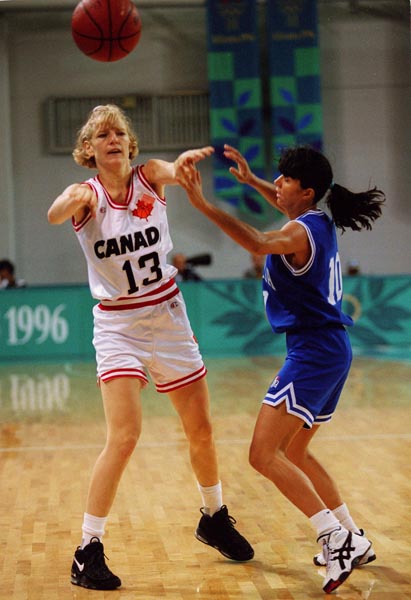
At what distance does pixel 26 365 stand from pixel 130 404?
8679 mm

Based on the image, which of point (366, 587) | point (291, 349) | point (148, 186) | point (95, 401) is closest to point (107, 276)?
point (148, 186)

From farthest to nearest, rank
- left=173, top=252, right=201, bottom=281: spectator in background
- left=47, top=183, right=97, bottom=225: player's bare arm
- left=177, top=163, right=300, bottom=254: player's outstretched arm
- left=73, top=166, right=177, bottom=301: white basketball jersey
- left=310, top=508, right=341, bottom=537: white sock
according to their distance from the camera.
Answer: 1. left=173, top=252, right=201, bottom=281: spectator in background
2. left=73, top=166, right=177, bottom=301: white basketball jersey
3. left=47, top=183, right=97, bottom=225: player's bare arm
4. left=310, top=508, right=341, bottom=537: white sock
5. left=177, top=163, right=300, bottom=254: player's outstretched arm

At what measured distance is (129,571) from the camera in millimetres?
3910

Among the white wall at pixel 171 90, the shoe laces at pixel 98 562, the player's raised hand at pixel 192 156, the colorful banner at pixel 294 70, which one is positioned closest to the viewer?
the player's raised hand at pixel 192 156

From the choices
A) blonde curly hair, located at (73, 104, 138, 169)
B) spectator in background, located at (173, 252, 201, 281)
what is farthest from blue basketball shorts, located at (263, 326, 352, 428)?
spectator in background, located at (173, 252, 201, 281)

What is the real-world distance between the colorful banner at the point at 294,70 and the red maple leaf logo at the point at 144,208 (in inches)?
477

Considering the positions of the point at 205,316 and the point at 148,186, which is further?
the point at 205,316

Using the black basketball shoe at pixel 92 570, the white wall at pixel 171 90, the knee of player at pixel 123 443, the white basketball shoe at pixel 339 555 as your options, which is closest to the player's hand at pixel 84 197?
the knee of player at pixel 123 443

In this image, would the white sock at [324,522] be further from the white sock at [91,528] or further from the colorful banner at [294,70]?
the colorful banner at [294,70]

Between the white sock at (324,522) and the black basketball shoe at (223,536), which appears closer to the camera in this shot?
the white sock at (324,522)

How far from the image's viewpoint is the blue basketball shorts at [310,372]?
3682 mm

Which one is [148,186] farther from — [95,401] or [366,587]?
[95,401]

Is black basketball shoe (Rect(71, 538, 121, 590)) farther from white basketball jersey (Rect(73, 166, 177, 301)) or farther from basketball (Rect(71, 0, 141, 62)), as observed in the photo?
basketball (Rect(71, 0, 141, 62))

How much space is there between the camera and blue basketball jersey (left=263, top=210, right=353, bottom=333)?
3.70 metres
